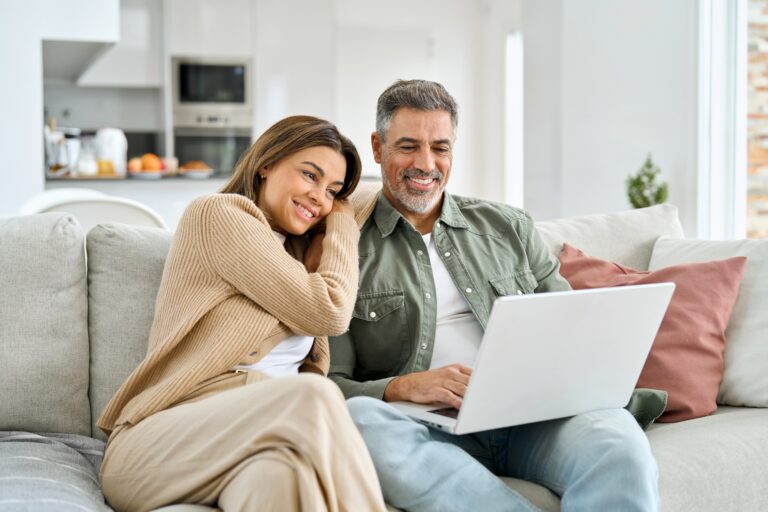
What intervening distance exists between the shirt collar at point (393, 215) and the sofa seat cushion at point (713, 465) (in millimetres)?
673

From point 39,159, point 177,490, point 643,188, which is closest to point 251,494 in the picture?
point 177,490

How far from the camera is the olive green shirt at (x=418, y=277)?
6.75 ft

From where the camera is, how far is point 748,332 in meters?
2.23

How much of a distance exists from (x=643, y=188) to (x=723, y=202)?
38cm

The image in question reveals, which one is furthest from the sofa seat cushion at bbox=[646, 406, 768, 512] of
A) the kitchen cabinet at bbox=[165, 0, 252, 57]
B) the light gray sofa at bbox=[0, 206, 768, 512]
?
the kitchen cabinet at bbox=[165, 0, 252, 57]

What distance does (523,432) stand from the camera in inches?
72.4

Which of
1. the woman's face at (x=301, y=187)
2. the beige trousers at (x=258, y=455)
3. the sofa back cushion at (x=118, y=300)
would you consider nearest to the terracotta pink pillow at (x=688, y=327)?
the woman's face at (x=301, y=187)

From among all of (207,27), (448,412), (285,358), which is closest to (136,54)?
(207,27)

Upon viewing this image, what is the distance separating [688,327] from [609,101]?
3063 millimetres

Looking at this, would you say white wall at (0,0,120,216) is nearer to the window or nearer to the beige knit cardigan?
the beige knit cardigan

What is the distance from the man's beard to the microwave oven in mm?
5321

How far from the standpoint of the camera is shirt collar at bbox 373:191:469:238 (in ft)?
7.16

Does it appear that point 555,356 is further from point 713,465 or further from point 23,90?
point 23,90

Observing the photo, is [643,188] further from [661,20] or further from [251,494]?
[251,494]
